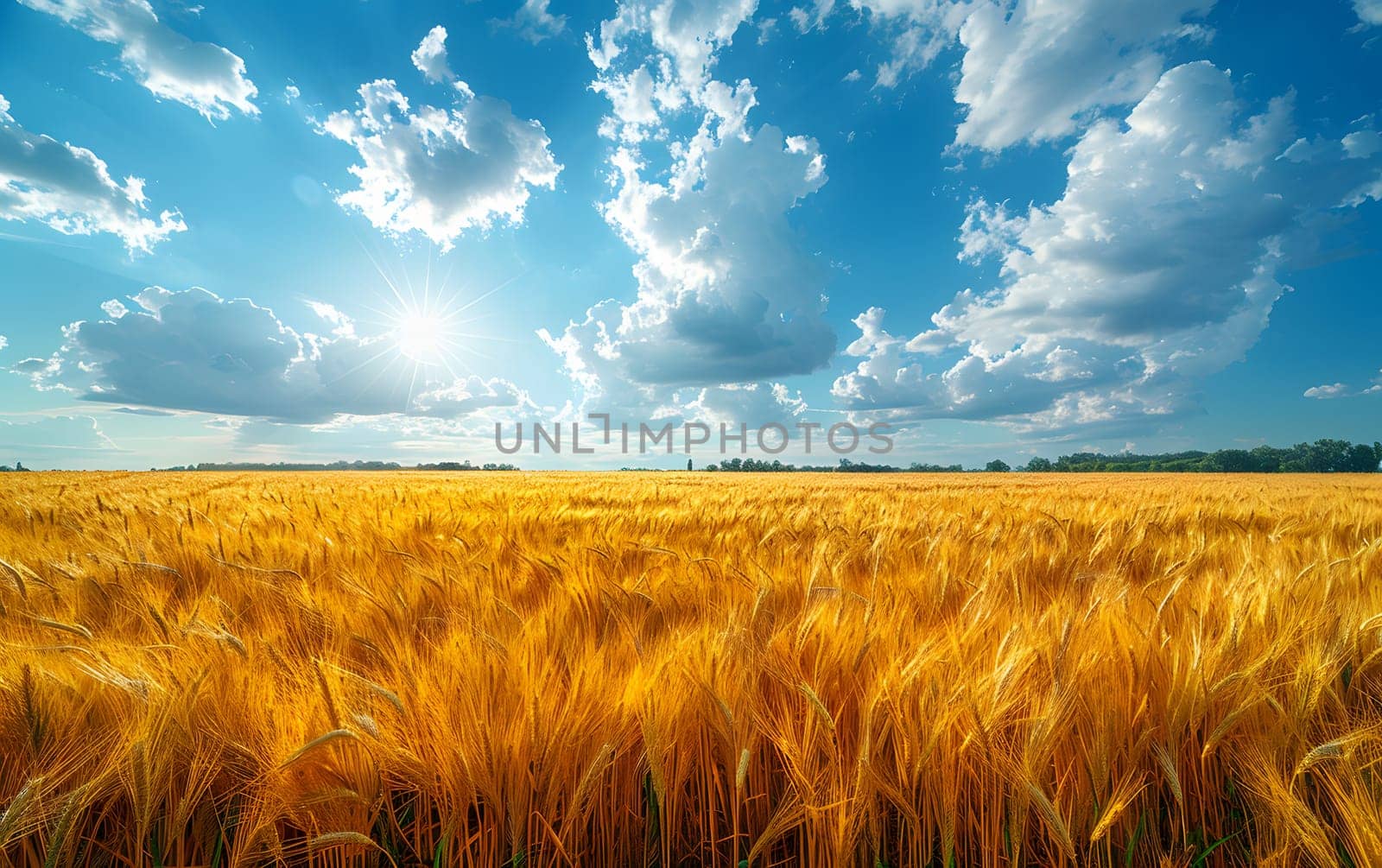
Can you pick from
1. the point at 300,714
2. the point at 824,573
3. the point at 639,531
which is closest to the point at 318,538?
the point at 639,531

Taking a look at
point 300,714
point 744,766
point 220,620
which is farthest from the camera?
point 220,620

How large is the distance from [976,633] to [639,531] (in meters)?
2.52

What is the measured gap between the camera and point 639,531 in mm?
3656

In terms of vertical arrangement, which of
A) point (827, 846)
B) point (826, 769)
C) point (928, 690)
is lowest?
point (827, 846)

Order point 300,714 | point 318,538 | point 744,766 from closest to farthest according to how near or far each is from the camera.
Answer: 1. point 744,766
2. point 300,714
3. point 318,538

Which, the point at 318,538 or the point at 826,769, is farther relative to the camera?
the point at 318,538

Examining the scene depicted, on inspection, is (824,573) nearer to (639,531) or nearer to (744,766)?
(744,766)

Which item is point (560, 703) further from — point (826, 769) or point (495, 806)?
point (826, 769)

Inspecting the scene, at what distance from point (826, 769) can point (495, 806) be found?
23.0 inches

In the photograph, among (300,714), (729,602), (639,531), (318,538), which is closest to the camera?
(300,714)

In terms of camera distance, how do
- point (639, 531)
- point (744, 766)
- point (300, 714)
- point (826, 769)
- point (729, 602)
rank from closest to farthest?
point (744, 766) → point (826, 769) → point (300, 714) → point (729, 602) → point (639, 531)

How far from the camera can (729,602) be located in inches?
69.4

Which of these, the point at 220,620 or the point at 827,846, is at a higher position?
the point at 220,620

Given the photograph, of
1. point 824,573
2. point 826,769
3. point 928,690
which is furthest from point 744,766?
point 824,573
